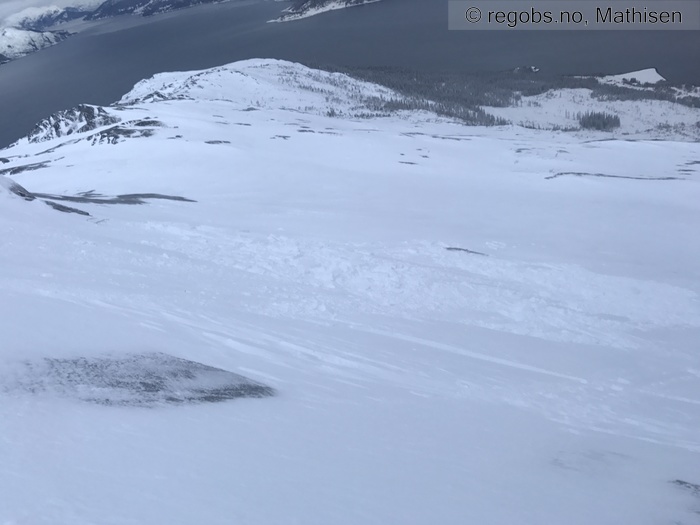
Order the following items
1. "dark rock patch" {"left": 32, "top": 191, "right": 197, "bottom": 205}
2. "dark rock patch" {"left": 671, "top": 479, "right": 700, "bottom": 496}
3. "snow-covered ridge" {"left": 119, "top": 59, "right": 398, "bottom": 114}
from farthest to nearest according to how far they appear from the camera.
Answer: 1. "snow-covered ridge" {"left": 119, "top": 59, "right": 398, "bottom": 114}
2. "dark rock patch" {"left": 32, "top": 191, "right": 197, "bottom": 205}
3. "dark rock patch" {"left": 671, "top": 479, "right": 700, "bottom": 496}

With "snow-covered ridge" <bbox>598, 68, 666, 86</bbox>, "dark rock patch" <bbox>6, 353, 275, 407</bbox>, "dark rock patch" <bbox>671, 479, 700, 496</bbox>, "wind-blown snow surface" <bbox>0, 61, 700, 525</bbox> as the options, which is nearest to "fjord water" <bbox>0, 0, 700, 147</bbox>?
"snow-covered ridge" <bbox>598, 68, 666, 86</bbox>

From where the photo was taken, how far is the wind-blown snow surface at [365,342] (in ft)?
25.0

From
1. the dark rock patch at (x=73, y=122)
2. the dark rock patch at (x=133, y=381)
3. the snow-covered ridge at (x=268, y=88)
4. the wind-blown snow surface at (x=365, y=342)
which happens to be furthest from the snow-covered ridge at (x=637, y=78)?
the dark rock patch at (x=133, y=381)

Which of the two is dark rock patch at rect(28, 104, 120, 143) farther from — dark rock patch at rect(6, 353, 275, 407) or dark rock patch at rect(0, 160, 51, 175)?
dark rock patch at rect(6, 353, 275, 407)

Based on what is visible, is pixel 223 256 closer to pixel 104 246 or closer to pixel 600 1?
pixel 104 246

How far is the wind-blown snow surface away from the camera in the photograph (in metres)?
7.62

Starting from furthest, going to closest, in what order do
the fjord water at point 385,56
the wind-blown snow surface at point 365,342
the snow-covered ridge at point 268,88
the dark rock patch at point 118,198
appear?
1. the fjord water at point 385,56
2. the snow-covered ridge at point 268,88
3. the dark rock patch at point 118,198
4. the wind-blown snow surface at point 365,342

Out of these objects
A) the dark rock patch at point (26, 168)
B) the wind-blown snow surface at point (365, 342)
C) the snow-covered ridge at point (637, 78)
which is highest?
the snow-covered ridge at point (637, 78)

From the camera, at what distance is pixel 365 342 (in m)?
14.2

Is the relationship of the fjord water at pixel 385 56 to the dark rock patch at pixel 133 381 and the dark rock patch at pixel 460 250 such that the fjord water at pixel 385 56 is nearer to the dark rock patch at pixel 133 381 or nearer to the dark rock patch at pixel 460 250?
the dark rock patch at pixel 460 250

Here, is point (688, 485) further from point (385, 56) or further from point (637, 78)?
point (385, 56)

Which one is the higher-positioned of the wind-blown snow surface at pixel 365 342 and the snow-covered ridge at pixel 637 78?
the snow-covered ridge at pixel 637 78

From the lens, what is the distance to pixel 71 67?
7466 inches

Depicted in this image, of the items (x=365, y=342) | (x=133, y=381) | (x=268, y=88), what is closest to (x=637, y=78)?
(x=268, y=88)
